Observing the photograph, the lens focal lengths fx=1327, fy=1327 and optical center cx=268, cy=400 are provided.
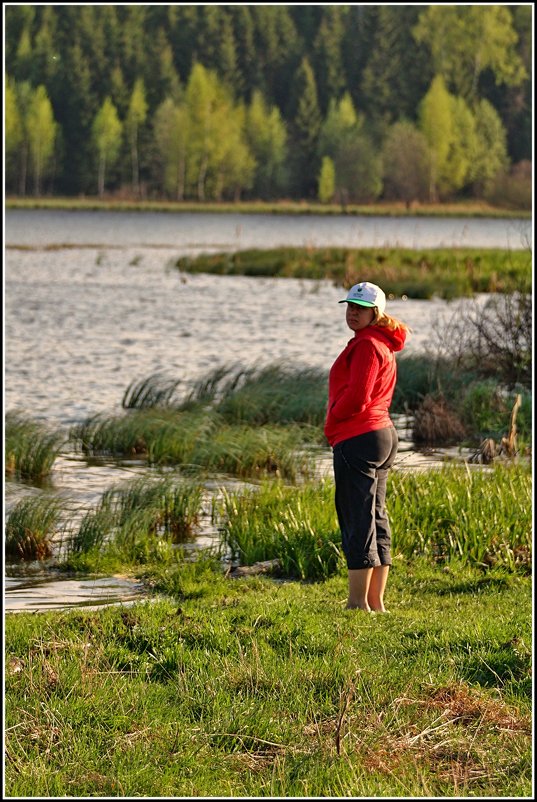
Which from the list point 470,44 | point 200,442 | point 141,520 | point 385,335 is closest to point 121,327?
point 200,442

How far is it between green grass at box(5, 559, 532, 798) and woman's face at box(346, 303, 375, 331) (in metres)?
1.71

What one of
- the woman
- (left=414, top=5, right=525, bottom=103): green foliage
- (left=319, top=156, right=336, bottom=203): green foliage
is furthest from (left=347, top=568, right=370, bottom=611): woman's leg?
(left=414, top=5, right=525, bottom=103): green foliage

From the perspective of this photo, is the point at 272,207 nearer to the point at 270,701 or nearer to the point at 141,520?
the point at 141,520

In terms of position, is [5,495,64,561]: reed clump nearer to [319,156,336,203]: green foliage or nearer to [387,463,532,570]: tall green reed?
[387,463,532,570]: tall green reed

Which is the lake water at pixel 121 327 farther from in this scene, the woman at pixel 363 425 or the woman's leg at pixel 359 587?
the woman at pixel 363 425

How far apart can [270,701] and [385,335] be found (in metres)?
2.51

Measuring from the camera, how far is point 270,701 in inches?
245

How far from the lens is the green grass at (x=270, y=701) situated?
5.44 meters

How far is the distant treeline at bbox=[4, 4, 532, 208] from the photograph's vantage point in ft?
353

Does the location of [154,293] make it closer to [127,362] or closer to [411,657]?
[127,362]

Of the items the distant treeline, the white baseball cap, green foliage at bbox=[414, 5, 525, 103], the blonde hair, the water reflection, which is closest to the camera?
the white baseball cap

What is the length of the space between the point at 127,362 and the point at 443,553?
50.6 feet

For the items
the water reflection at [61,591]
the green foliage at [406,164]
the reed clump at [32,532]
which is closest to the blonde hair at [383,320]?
the water reflection at [61,591]

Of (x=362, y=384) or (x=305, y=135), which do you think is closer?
(x=362, y=384)
